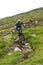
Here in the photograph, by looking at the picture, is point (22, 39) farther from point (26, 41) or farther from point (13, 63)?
point (13, 63)

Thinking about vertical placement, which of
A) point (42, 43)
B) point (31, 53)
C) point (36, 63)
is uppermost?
point (42, 43)

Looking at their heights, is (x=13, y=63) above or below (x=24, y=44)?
below

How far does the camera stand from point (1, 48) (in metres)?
62.8

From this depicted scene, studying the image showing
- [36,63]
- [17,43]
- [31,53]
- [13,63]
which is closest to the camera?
[36,63]

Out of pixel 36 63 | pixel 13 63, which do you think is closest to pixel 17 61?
pixel 13 63

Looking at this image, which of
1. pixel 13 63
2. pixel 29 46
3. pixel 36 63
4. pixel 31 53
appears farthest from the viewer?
pixel 29 46

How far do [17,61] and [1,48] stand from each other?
1951 centimetres

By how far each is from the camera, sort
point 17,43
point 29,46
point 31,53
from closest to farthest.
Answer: point 31,53
point 29,46
point 17,43

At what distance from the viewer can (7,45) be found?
63219 millimetres

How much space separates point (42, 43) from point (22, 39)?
6.07 m

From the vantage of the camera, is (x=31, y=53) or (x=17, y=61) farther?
(x=31, y=53)

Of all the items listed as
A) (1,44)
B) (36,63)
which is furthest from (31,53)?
(1,44)

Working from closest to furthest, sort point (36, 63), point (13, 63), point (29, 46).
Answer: point (36, 63), point (13, 63), point (29, 46)

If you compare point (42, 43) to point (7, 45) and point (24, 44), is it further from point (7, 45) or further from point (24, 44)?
point (7, 45)
